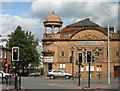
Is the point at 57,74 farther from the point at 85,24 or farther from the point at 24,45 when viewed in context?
the point at 24,45

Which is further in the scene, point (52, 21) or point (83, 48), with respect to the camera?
point (52, 21)

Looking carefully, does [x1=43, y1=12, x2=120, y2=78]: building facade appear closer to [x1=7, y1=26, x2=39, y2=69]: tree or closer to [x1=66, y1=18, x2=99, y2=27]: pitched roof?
[x1=66, y1=18, x2=99, y2=27]: pitched roof

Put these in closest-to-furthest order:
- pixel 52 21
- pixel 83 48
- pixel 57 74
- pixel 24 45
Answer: pixel 57 74 → pixel 83 48 → pixel 52 21 → pixel 24 45

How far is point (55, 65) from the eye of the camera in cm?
7875

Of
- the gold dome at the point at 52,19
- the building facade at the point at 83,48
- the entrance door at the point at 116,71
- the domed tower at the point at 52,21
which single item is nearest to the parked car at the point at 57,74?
the building facade at the point at 83,48

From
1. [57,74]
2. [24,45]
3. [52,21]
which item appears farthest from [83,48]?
[24,45]

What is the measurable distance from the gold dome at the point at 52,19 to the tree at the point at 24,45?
10312 mm

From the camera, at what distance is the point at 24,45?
294 ft

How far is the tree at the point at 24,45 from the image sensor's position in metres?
87.8

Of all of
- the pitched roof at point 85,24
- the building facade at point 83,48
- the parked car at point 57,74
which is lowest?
the parked car at point 57,74

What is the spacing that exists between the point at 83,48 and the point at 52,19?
1006 cm

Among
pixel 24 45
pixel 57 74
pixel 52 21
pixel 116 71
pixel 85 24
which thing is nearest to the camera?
pixel 57 74

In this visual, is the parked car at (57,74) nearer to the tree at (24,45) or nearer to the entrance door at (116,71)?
the entrance door at (116,71)

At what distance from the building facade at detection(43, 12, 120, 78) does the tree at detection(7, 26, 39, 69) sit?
967cm
